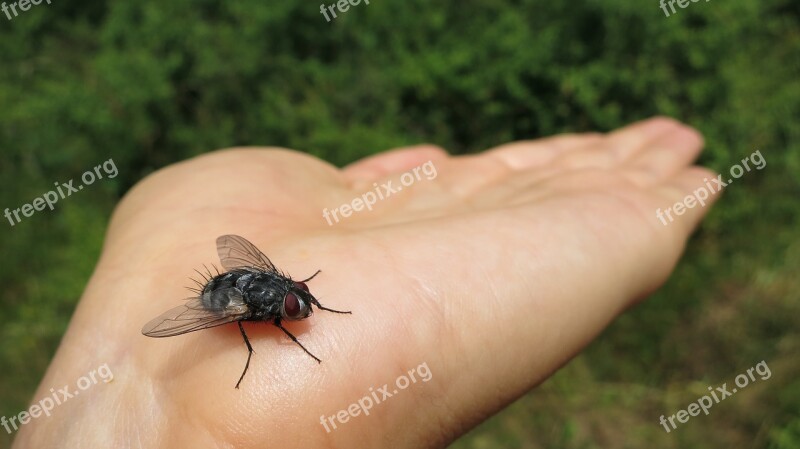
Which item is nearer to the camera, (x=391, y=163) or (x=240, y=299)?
(x=240, y=299)

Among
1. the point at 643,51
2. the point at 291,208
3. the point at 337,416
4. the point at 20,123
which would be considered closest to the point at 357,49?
the point at 643,51

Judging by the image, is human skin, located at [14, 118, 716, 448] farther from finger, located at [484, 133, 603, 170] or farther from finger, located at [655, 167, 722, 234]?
finger, located at [484, 133, 603, 170]

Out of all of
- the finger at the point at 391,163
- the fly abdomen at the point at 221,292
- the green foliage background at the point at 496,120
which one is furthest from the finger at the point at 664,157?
the fly abdomen at the point at 221,292

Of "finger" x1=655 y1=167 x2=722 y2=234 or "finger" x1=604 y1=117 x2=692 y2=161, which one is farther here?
"finger" x1=604 y1=117 x2=692 y2=161

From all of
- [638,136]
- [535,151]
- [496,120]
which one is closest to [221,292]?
[535,151]

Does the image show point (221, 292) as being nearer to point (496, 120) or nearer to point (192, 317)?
point (192, 317)

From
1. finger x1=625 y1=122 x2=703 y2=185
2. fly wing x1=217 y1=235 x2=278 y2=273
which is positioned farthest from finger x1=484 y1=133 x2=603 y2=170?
fly wing x1=217 y1=235 x2=278 y2=273
